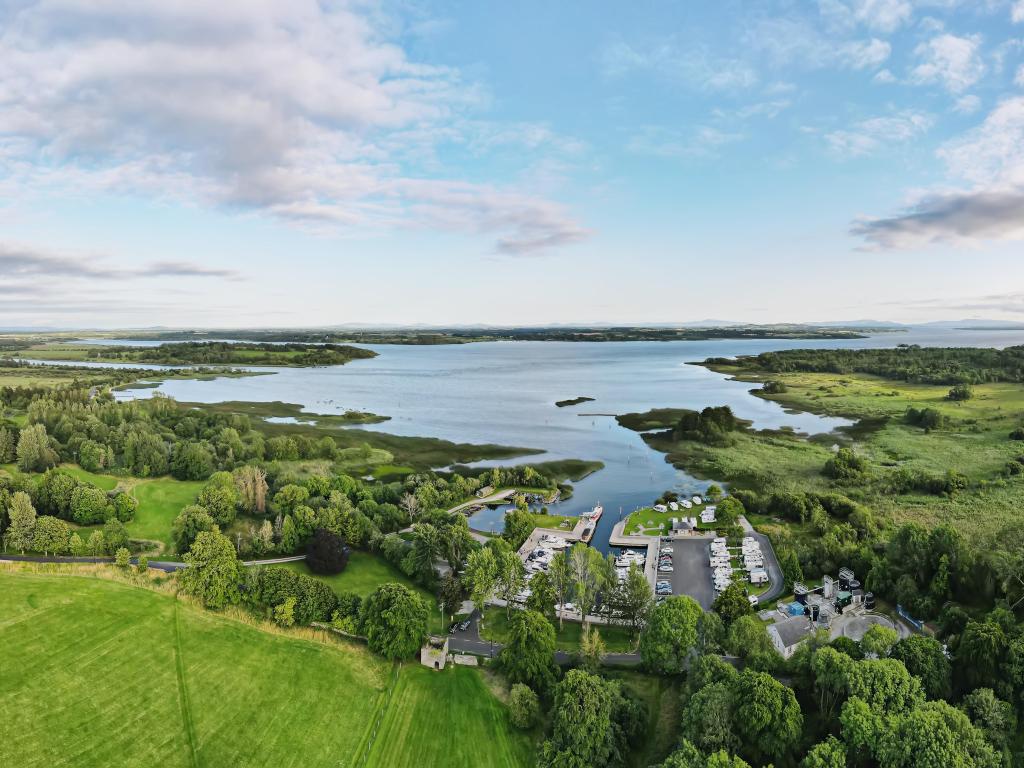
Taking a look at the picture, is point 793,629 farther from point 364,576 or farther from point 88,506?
point 88,506

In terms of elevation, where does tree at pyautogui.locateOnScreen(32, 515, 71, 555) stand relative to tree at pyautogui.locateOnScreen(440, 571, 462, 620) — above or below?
above

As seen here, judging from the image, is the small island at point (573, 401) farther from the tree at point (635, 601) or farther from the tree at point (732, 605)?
the tree at point (732, 605)

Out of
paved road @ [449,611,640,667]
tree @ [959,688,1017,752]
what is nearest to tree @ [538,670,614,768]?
paved road @ [449,611,640,667]

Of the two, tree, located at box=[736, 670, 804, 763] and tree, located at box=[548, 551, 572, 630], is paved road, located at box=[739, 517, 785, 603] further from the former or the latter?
tree, located at box=[736, 670, 804, 763]

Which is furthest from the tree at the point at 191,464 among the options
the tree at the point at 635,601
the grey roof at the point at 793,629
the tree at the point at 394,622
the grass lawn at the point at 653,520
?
the grey roof at the point at 793,629

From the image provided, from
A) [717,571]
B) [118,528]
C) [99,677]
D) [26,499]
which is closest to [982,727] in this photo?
[717,571]

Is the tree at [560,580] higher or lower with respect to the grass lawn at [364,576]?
higher
